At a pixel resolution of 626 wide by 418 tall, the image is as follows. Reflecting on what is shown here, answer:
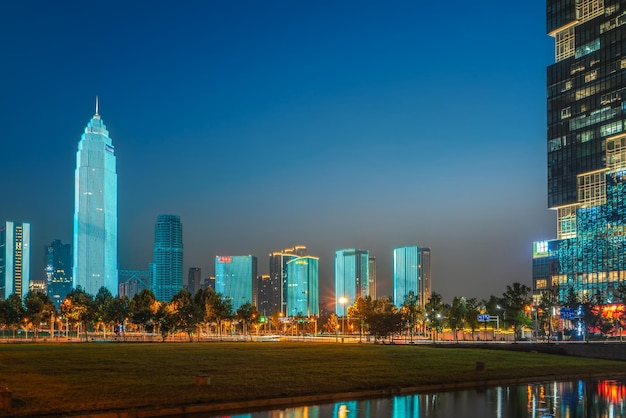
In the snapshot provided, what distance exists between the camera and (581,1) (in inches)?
6890

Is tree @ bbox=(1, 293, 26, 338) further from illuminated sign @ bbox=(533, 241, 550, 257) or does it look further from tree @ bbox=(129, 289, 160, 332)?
illuminated sign @ bbox=(533, 241, 550, 257)

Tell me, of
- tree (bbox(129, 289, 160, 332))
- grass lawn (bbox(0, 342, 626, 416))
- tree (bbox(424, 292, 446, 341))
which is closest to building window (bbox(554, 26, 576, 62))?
tree (bbox(424, 292, 446, 341))

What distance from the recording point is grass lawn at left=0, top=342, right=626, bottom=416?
2903 cm

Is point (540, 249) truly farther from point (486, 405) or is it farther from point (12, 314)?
point (486, 405)

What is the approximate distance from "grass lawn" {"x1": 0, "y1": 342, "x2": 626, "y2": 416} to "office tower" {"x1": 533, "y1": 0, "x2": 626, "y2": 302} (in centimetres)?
10577

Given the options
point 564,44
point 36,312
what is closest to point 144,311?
point 36,312

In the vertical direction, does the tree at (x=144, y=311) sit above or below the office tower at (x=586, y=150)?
below

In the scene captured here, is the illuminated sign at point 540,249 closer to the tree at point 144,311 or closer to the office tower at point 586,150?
the office tower at point 586,150

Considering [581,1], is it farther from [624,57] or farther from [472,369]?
[472,369]

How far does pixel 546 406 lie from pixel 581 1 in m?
163

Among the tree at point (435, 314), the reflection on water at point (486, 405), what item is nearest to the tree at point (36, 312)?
the tree at point (435, 314)

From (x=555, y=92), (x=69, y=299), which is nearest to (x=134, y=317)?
(x=69, y=299)

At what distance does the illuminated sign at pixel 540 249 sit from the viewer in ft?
585

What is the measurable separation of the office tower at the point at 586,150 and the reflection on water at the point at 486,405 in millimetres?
121676
